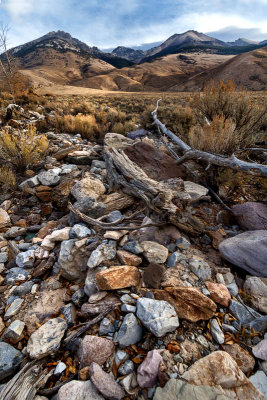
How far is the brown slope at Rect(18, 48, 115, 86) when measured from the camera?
64.9m

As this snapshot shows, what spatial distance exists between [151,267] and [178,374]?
76cm

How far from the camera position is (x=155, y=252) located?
1951 millimetres

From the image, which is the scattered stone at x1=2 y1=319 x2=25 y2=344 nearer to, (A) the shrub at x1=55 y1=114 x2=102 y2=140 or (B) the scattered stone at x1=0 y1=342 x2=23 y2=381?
(B) the scattered stone at x1=0 y1=342 x2=23 y2=381

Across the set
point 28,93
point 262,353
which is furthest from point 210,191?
point 28,93

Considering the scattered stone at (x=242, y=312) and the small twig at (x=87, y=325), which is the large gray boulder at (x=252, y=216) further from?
the small twig at (x=87, y=325)

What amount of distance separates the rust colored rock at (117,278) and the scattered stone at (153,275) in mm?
86

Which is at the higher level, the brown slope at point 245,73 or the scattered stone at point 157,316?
the brown slope at point 245,73

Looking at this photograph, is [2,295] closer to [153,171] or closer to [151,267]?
[151,267]

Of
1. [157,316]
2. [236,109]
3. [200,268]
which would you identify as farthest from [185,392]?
[236,109]

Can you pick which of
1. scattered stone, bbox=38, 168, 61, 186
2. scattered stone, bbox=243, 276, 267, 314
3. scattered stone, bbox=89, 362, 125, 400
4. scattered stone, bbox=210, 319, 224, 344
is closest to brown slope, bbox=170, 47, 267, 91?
scattered stone, bbox=38, 168, 61, 186

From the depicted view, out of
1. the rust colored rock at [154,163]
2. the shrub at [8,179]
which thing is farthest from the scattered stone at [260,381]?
the shrub at [8,179]

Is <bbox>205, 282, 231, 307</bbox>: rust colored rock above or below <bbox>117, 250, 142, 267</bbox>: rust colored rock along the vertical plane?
below

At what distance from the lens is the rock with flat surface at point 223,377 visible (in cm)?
109

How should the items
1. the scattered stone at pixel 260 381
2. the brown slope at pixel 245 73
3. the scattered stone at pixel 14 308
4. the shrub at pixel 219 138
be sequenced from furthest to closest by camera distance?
the brown slope at pixel 245 73, the shrub at pixel 219 138, the scattered stone at pixel 14 308, the scattered stone at pixel 260 381
